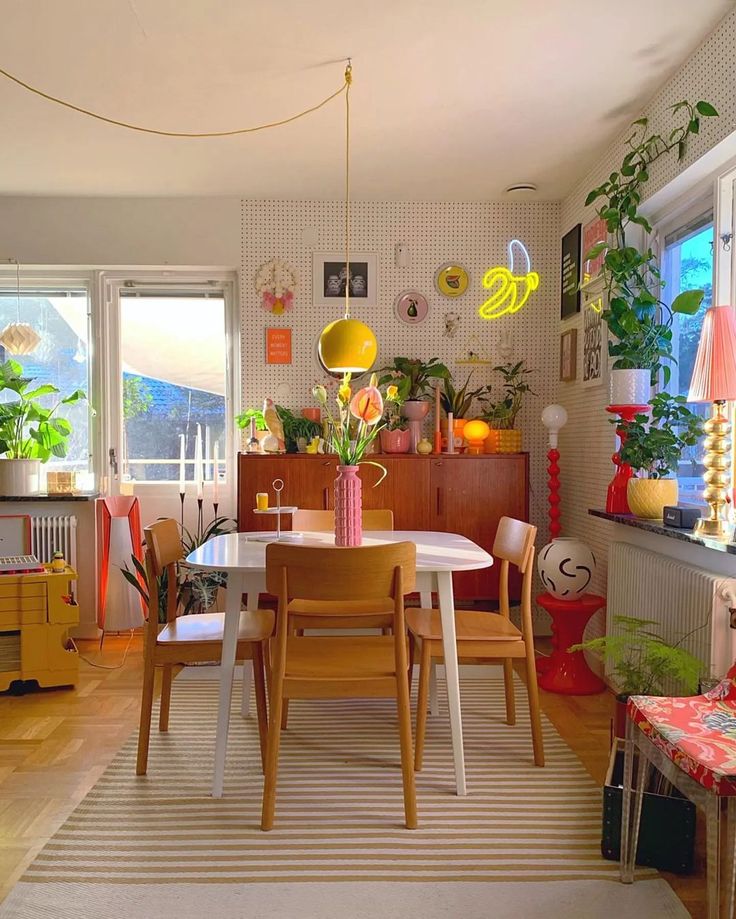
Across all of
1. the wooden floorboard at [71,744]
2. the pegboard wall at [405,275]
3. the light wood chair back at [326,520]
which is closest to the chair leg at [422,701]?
the wooden floorboard at [71,744]

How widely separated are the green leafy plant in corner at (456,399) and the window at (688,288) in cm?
137

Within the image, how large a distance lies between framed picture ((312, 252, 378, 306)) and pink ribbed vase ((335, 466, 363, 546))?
2.17 m

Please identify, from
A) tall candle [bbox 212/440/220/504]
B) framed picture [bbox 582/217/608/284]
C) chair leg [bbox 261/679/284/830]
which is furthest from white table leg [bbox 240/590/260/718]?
framed picture [bbox 582/217/608/284]

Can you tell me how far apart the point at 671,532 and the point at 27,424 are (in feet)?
12.9

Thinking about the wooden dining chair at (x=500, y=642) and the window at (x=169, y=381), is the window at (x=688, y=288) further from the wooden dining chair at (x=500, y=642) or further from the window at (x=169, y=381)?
the window at (x=169, y=381)

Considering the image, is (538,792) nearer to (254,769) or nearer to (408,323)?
(254,769)

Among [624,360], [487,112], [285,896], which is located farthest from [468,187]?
[285,896]

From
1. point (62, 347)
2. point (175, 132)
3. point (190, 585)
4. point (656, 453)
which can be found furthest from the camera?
point (62, 347)

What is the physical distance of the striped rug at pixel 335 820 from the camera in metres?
2.20

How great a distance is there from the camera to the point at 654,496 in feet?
10.6

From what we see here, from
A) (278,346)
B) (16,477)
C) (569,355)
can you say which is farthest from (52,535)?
(569,355)

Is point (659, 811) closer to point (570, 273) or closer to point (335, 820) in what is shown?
point (335, 820)

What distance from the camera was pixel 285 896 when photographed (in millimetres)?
2096

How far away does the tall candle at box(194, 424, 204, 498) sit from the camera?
181 inches
